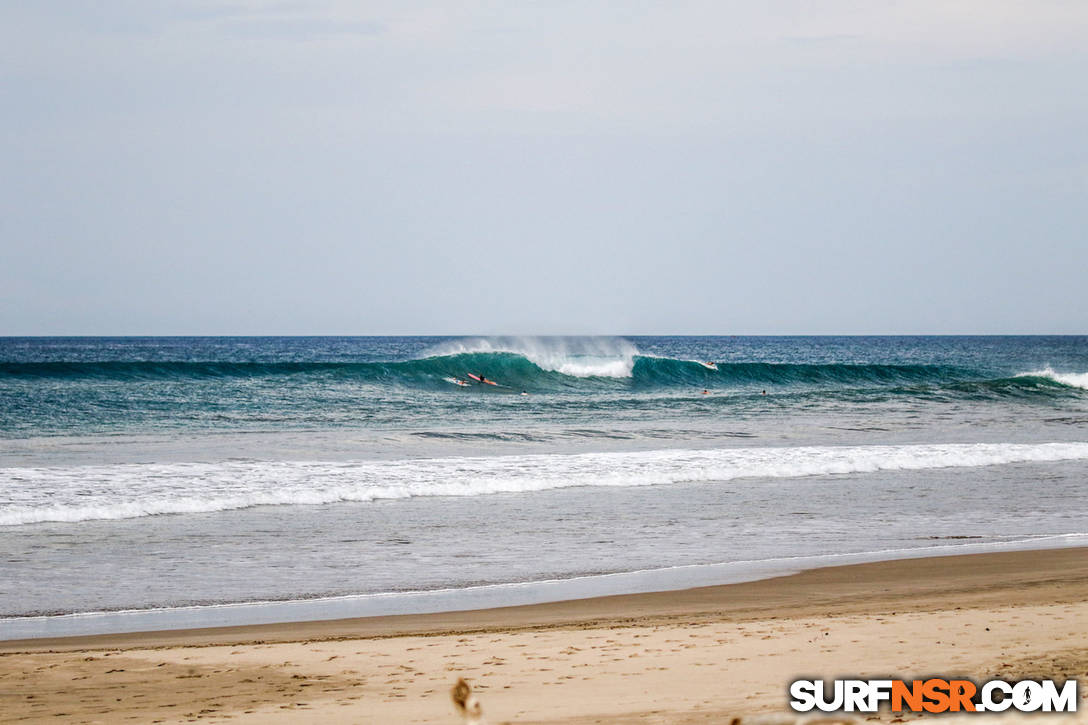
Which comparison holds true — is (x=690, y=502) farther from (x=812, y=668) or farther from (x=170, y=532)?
(x=812, y=668)

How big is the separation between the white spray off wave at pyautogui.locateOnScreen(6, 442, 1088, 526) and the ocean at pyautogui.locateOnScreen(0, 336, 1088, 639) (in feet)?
0.20

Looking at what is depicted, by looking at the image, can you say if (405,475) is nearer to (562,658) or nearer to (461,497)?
(461,497)

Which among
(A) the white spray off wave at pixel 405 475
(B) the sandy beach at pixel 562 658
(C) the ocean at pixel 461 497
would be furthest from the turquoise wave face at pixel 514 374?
(B) the sandy beach at pixel 562 658

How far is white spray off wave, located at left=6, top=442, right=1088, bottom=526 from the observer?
1256cm

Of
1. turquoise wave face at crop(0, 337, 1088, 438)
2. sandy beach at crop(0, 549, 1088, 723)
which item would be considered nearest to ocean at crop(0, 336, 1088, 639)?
turquoise wave face at crop(0, 337, 1088, 438)

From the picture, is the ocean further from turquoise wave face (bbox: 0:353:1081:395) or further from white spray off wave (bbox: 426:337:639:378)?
white spray off wave (bbox: 426:337:639:378)

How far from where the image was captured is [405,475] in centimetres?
1538

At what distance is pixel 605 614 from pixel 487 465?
9153 millimetres

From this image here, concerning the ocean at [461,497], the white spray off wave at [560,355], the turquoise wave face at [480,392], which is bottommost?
the ocean at [461,497]

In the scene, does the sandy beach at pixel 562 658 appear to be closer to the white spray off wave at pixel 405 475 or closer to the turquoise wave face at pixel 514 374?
the white spray off wave at pixel 405 475

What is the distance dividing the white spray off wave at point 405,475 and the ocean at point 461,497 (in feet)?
0.20

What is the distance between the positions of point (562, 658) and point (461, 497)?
7672 mm

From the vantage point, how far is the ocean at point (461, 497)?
28.7 feet

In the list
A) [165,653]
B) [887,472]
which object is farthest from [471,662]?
[887,472]
